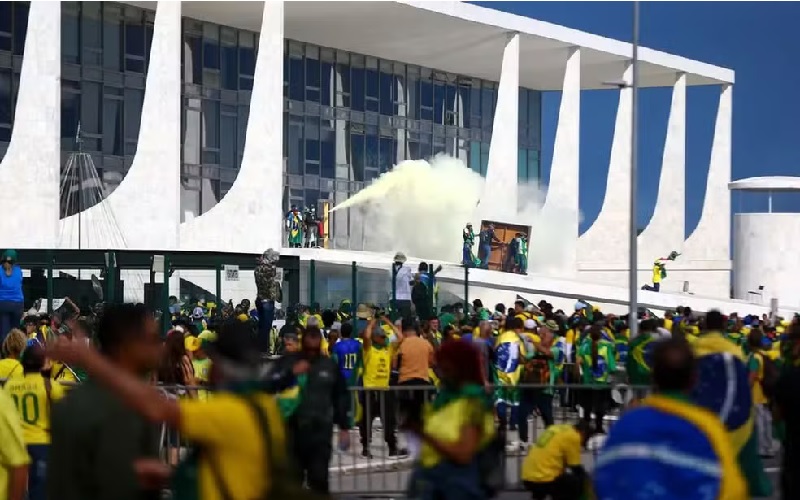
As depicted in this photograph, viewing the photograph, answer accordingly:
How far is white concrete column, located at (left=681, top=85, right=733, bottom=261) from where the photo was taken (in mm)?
66125

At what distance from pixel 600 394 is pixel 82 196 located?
33.5 metres

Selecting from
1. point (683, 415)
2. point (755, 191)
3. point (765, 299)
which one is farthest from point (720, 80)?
point (683, 415)

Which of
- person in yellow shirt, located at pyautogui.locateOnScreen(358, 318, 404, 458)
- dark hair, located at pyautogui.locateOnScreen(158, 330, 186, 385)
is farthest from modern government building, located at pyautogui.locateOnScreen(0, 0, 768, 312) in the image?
dark hair, located at pyautogui.locateOnScreen(158, 330, 186, 385)

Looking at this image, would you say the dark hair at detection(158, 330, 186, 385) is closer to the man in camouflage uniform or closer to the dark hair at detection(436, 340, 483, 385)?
the dark hair at detection(436, 340, 483, 385)

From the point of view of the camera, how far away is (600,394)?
13.8 metres

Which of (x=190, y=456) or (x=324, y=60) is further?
(x=324, y=60)

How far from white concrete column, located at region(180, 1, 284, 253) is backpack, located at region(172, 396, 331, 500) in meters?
39.1

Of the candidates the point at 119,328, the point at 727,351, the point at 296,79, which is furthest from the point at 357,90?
the point at 119,328

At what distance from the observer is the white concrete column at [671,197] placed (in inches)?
2532

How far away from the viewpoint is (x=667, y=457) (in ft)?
17.2

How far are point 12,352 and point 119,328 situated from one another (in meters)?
7.20

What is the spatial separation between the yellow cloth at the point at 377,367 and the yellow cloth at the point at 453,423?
31.3 feet

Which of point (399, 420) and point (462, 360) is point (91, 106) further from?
point (462, 360)

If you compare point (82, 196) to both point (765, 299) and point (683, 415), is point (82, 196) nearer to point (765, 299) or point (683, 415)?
point (765, 299)
